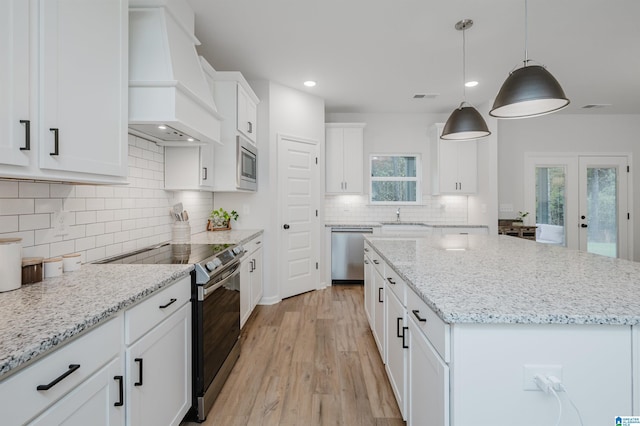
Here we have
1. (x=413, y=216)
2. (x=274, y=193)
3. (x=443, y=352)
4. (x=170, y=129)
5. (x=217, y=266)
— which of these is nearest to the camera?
(x=443, y=352)

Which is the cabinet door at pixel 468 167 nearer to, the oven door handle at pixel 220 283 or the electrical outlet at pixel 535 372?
the oven door handle at pixel 220 283

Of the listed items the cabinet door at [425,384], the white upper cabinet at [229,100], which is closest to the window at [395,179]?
the white upper cabinet at [229,100]

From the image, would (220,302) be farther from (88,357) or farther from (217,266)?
(88,357)

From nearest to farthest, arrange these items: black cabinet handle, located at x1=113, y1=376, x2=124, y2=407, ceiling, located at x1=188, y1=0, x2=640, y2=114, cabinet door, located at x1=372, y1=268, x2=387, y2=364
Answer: black cabinet handle, located at x1=113, y1=376, x2=124, y2=407 → cabinet door, located at x1=372, y1=268, x2=387, y2=364 → ceiling, located at x1=188, y1=0, x2=640, y2=114

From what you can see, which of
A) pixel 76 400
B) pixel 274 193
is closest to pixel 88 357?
pixel 76 400

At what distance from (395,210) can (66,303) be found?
4.84 m

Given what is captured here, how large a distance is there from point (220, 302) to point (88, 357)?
1.04 meters

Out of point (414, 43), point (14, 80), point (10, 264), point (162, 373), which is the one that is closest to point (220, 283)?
point (162, 373)

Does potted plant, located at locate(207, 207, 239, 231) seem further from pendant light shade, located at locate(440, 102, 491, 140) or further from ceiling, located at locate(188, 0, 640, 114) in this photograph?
pendant light shade, located at locate(440, 102, 491, 140)

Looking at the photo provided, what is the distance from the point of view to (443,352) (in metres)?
1.02

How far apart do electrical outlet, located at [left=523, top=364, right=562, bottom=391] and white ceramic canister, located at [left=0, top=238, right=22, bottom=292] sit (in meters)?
1.83

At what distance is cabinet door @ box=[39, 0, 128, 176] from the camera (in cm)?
112

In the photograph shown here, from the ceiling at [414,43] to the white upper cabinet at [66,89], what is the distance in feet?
4.29

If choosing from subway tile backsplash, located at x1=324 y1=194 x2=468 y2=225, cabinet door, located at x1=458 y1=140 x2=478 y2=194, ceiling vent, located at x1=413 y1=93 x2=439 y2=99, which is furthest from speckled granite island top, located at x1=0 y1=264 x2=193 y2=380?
cabinet door, located at x1=458 y1=140 x2=478 y2=194
